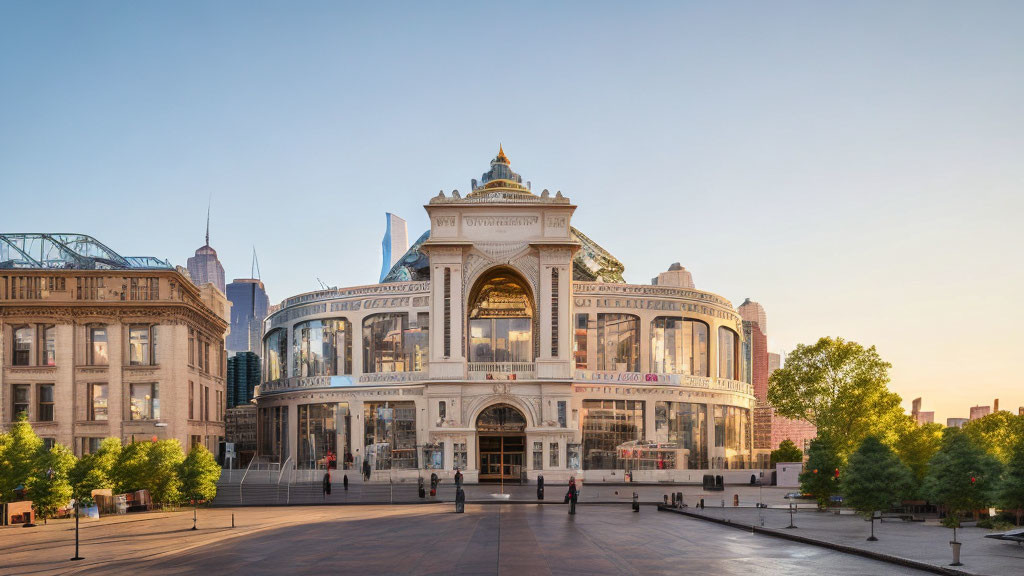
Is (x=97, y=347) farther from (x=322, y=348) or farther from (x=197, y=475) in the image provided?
(x=322, y=348)

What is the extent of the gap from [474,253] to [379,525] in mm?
41652

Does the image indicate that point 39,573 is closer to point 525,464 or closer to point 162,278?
point 162,278

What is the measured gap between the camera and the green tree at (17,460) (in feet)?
149

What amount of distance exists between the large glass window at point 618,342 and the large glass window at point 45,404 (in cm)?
4533

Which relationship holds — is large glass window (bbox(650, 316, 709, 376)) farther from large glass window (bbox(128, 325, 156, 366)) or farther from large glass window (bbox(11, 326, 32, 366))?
large glass window (bbox(11, 326, 32, 366))

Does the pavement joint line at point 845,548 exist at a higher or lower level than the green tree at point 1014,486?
lower

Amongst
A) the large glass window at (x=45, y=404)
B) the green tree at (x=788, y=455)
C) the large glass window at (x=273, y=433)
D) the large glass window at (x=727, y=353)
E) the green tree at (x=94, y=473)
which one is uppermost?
the large glass window at (x=727, y=353)

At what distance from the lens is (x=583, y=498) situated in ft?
202

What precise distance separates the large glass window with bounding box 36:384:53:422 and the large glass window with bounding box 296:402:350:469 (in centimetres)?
2559

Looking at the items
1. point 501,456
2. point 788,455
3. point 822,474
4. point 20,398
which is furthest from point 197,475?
point 788,455

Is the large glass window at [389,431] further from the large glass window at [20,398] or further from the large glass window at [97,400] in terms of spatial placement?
the large glass window at [20,398]

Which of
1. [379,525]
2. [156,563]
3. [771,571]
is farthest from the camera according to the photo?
[379,525]

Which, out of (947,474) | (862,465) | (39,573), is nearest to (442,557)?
(39,573)

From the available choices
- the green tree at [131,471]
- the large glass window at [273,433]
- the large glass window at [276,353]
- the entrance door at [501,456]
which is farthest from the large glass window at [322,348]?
the green tree at [131,471]
